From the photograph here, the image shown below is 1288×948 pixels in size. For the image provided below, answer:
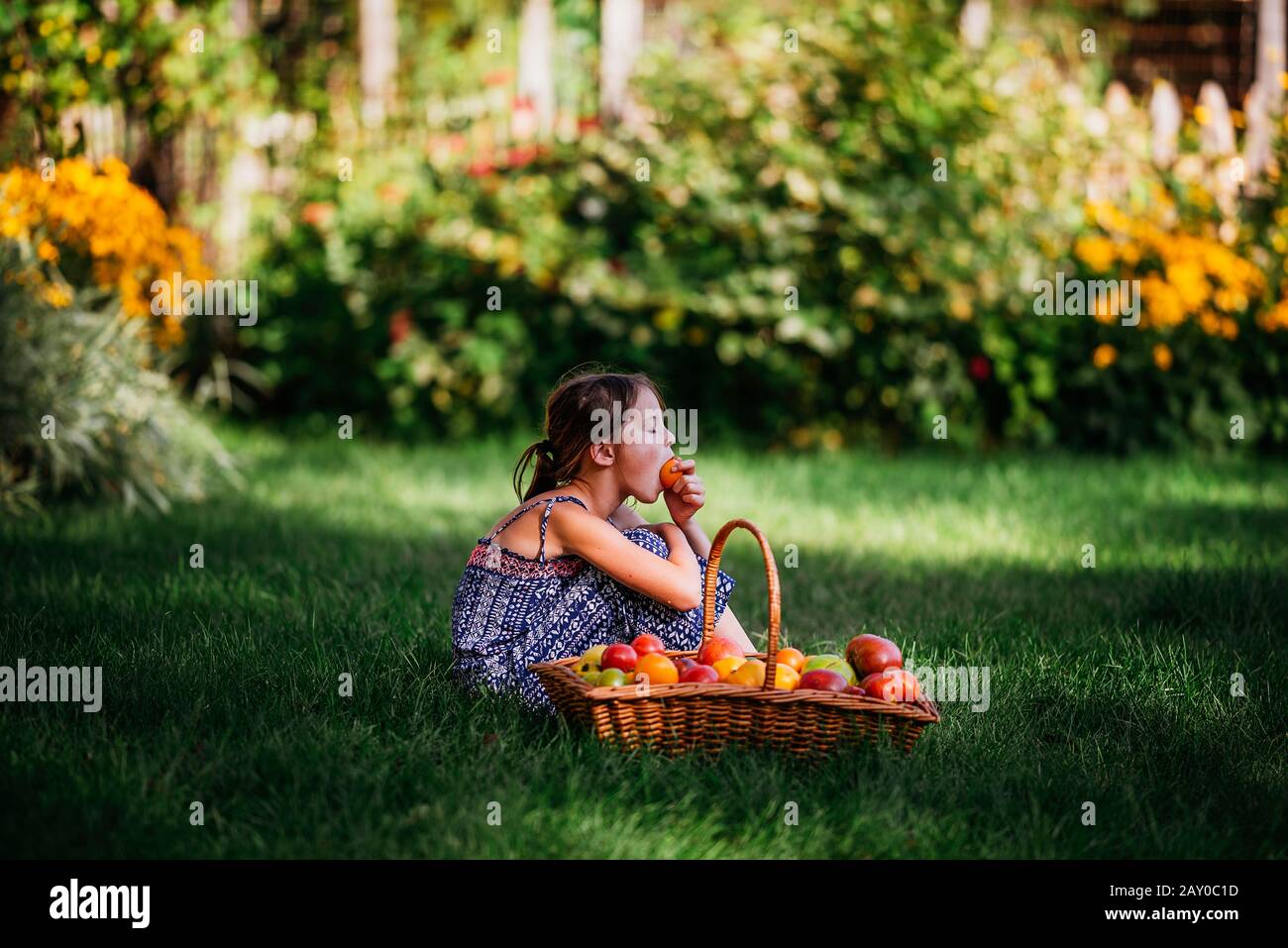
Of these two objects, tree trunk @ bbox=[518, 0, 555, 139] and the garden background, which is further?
tree trunk @ bbox=[518, 0, 555, 139]

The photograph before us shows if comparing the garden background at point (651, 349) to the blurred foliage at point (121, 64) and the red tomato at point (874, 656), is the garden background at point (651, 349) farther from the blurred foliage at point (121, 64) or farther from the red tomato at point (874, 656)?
the red tomato at point (874, 656)

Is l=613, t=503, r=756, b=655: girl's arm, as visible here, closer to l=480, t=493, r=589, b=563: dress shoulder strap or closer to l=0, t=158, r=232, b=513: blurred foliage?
l=480, t=493, r=589, b=563: dress shoulder strap

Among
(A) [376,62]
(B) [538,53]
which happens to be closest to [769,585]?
(A) [376,62]

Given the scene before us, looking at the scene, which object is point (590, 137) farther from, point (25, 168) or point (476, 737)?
point (476, 737)

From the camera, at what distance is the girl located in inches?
118

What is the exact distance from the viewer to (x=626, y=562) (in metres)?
2.97

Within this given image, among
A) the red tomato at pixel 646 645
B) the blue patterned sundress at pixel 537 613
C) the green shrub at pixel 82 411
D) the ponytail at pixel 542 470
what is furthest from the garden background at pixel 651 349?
the ponytail at pixel 542 470

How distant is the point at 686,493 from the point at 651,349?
12.9ft

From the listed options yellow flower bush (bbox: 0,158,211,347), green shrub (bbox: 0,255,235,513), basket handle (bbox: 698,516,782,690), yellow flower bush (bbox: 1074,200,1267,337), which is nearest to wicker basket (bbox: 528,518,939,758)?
basket handle (bbox: 698,516,782,690)

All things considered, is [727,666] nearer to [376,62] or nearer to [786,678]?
[786,678]

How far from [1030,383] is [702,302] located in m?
1.66

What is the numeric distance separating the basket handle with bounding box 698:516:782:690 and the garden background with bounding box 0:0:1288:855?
0.37m
